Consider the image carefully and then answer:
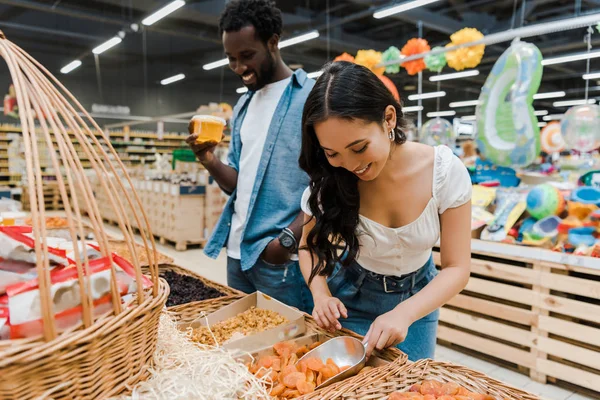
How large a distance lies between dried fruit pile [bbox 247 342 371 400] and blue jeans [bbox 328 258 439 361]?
1.21 ft

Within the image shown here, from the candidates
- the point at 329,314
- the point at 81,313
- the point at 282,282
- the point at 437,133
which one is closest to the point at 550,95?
the point at 437,133

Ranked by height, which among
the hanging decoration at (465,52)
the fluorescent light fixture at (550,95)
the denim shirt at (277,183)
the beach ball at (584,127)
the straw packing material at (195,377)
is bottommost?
the straw packing material at (195,377)

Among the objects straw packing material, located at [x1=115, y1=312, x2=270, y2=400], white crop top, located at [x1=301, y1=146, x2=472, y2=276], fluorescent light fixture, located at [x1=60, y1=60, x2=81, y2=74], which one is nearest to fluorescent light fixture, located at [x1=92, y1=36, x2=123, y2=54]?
fluorescent light fixture, located at [x1=60, y1=60, x2=81, y2=74]

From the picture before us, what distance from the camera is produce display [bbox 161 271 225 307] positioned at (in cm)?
165

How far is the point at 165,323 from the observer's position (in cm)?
120

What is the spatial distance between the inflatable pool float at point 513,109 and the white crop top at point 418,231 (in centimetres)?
246

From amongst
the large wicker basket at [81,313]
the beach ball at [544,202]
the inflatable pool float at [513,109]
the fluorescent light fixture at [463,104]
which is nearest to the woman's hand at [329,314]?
the large wicker basket at [81,313]

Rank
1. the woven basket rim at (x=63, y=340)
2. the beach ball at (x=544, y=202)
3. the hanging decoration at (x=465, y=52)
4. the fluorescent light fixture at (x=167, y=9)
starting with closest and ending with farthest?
the woven basket rim at (x=63, y=340) < the beach ball at (x=544, y=202) < the hanging decoration at (x=465, y=52) < the fluorescent light fixture at (x=167, y=9)

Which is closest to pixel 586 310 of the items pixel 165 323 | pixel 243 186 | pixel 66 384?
pixel 243 186

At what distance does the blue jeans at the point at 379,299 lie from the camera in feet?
4.66

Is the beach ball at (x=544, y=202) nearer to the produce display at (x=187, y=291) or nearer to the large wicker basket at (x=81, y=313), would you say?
the produce display at (x=187, y=291)

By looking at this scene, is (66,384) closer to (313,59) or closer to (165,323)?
(165,323)

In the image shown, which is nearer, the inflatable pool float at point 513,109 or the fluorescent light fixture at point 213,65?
the inflatable pool float at point 513,109

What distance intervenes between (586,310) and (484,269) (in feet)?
2.15
